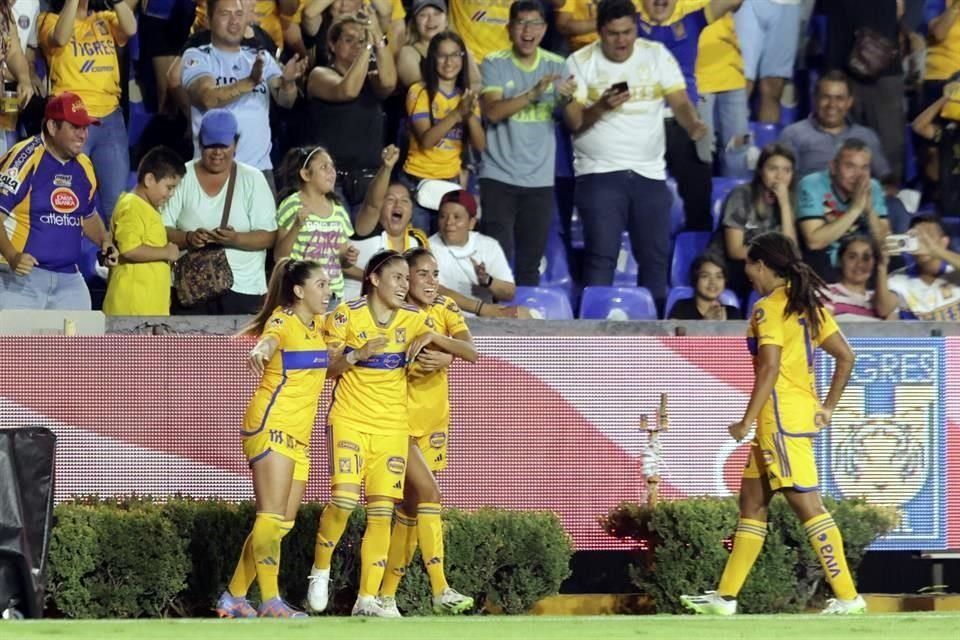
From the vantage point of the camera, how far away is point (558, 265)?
49.1ft

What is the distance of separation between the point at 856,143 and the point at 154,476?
21.2 ft

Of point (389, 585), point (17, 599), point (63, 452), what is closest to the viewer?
point (17, 599)

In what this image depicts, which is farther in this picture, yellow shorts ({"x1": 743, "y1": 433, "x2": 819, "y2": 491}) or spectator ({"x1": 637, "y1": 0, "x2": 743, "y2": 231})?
spectator ({"x1": 637, "y1": 0, "x2": 743, "y2": 231})

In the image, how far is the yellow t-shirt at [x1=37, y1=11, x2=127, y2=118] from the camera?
14094mm

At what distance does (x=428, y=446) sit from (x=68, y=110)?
388 cm

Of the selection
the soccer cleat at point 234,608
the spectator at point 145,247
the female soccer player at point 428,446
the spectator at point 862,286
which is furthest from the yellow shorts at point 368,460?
the spectator at point 862,286

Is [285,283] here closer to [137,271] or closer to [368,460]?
[368,460]

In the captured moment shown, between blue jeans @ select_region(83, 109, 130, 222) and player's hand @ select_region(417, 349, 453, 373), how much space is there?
451 centimetres

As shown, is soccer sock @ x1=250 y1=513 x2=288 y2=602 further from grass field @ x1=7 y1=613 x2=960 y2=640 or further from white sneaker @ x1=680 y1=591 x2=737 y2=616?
white sneaker @ x1=680 y1=591 x2=737 y2=616

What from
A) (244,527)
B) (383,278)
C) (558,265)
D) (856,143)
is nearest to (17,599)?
(244,527)

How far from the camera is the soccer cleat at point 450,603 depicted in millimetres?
10539

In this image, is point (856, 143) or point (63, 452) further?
point (856, 143)

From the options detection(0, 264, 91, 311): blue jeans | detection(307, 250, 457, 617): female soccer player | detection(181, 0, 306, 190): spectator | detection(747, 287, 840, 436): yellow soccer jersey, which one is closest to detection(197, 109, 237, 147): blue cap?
detection(181, 0, 306, 190): spectator

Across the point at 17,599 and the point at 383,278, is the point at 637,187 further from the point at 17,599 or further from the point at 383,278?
the point at 17,599
